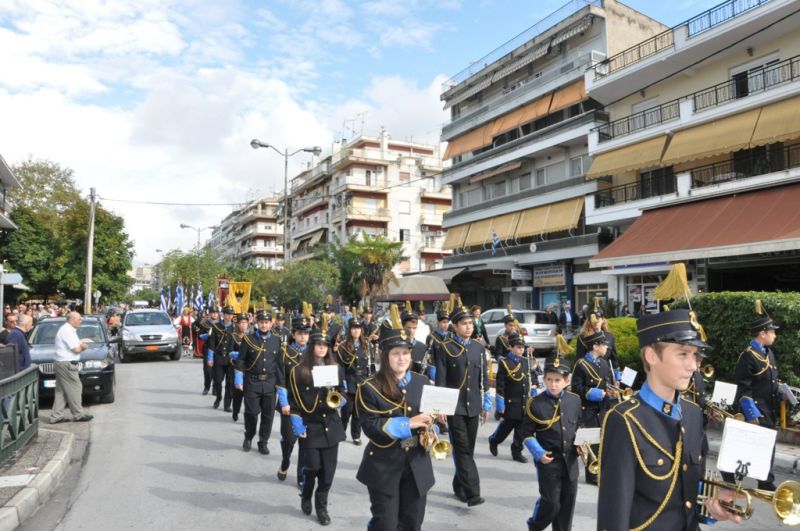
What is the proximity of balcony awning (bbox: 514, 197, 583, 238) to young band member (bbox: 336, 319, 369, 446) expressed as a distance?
2213 centimetres

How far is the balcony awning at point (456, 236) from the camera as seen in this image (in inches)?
1555

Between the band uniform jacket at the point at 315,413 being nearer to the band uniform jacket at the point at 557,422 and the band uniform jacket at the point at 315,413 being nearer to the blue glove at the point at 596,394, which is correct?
the band uniform jacket at the point at 557,422

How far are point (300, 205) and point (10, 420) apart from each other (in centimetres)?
6378

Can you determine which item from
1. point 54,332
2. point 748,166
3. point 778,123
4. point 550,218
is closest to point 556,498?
point 54,332

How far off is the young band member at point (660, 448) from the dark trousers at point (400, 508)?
187 cm

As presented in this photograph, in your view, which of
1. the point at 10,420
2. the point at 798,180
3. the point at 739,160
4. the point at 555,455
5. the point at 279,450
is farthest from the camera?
the point at 739,160

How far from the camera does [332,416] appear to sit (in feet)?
19.2

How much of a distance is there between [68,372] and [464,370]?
7.30 m

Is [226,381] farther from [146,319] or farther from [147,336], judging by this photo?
[146,319]

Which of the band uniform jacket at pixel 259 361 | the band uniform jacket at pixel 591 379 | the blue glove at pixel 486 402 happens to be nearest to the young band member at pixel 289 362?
the band uniform jacket at pixel 259 361

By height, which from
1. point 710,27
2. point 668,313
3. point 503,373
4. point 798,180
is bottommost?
point 503,373

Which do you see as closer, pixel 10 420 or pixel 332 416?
pixel 332 416

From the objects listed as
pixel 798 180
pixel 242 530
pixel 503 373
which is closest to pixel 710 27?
pixel 798 180

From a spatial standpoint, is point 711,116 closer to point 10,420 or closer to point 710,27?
point 710,27
